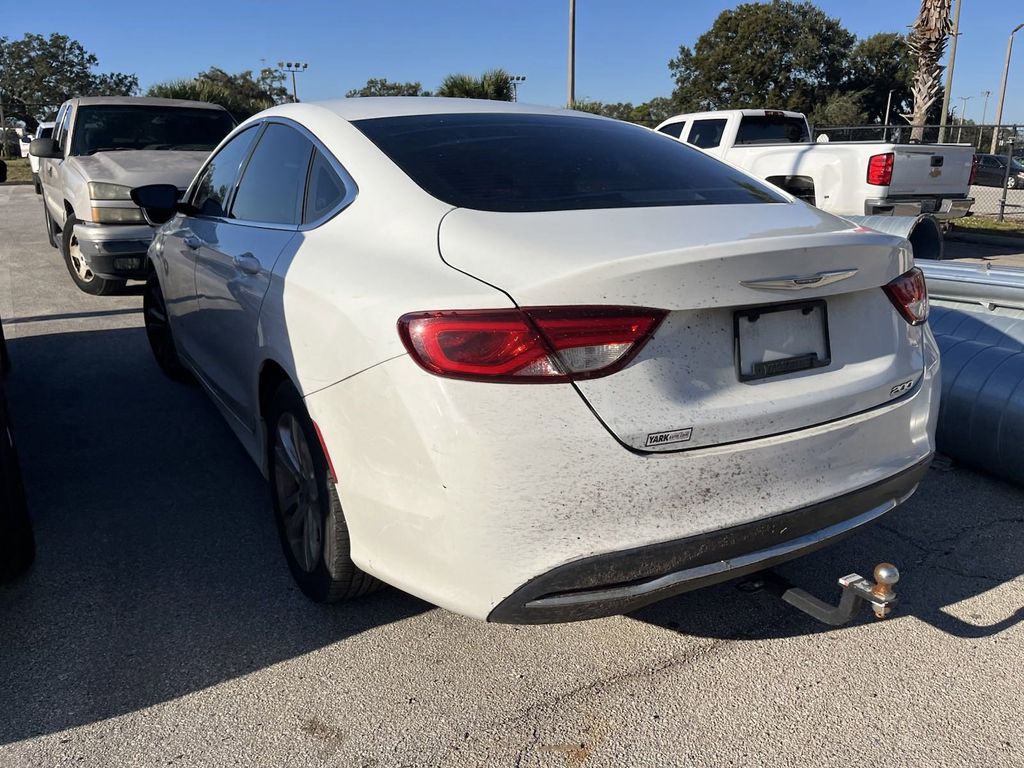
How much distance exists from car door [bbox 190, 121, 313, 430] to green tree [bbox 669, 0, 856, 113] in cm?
5377

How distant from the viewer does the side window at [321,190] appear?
2846mm

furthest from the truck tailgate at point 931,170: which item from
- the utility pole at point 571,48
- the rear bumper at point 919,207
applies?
the utility pole at point 571,48

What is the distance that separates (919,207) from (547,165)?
9.81m

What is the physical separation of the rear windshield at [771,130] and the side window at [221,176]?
9997mm

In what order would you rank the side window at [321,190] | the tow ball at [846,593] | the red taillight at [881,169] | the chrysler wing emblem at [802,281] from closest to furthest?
the chrysler wing emblem at [802,281]
the tow ball at [846,593]
the side window at [321,190]
the red taillight at [881,169]

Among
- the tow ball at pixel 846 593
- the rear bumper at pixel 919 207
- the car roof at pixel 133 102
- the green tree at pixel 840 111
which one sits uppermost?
the green tree at pixel 840 111

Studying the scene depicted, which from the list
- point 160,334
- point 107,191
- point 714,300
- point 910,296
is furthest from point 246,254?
point 107,191

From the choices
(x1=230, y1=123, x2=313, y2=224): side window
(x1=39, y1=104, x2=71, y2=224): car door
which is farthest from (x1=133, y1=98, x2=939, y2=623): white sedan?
(x1=39, y1=104, x2=71, y2=224): car door

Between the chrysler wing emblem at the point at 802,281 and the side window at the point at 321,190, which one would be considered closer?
the chrysler wing emblem at the point at 802,281

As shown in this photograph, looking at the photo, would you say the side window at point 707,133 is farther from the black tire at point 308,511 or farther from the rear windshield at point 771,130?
the black tire at point 308,511

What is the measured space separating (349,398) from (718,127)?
11.8 metres

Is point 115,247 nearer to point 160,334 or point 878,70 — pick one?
point 160,334

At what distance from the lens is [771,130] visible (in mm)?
13203

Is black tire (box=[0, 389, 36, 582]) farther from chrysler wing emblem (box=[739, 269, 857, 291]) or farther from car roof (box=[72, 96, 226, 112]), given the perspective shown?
car roof (box=[72, 96, 226, 112])
